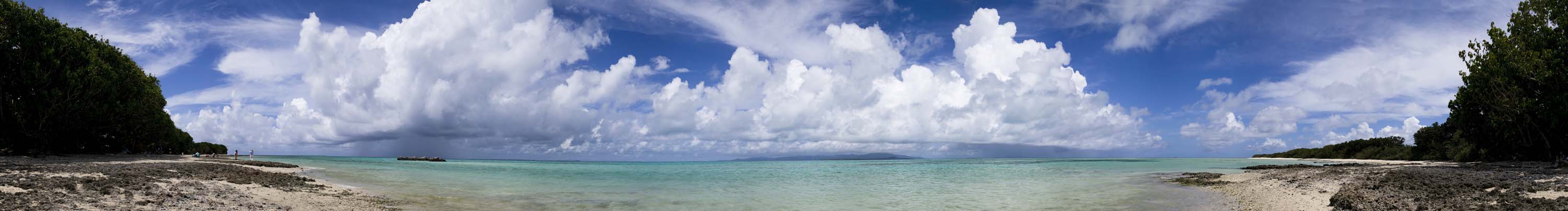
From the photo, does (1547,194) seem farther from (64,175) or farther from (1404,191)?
(64,175)

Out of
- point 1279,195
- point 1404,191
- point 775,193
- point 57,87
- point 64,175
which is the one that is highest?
point 57,87

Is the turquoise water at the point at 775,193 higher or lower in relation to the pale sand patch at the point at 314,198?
lower

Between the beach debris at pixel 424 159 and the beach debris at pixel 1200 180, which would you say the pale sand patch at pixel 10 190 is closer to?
the beach debris at pixel 1200 180

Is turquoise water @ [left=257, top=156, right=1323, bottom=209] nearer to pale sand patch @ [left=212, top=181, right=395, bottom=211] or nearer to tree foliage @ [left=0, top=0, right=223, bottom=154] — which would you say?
pale sand patch @ [left=212, top=181, right=395, bottom=211]

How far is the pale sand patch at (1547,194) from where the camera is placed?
47.4 ft

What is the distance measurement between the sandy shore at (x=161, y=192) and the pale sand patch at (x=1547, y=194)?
25830mm

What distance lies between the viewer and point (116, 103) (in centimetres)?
4419

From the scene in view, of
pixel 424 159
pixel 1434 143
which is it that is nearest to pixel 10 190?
pixel 1434 143

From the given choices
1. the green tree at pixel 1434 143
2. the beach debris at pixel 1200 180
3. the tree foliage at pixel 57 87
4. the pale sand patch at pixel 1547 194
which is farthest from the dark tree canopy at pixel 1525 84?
the tree foliage at pixel 57 87

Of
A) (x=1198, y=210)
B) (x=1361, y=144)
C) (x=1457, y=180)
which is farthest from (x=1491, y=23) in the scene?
(x=1361, y=144)

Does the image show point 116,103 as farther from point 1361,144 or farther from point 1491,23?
point 1361,144

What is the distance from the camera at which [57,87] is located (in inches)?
1614

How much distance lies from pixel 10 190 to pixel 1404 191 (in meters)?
31.2

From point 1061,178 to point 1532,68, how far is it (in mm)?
19087
